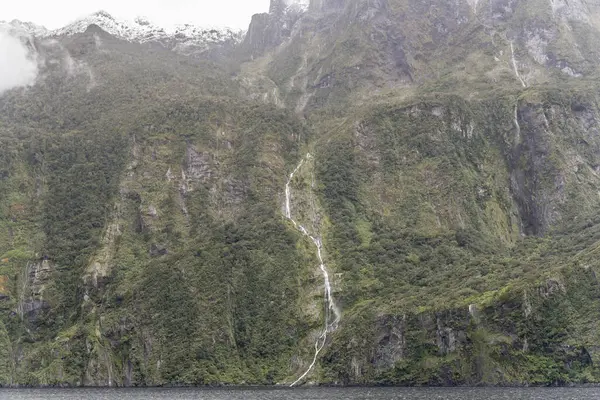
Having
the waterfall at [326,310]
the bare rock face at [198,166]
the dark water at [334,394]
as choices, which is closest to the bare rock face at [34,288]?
the dark water at [334,394]

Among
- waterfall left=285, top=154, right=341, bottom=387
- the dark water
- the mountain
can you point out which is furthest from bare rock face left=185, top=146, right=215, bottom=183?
the dark water

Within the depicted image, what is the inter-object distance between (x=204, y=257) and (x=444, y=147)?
70166 millimetres

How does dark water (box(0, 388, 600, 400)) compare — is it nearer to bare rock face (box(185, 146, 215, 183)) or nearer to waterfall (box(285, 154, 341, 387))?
waterfall (box(285, 154, 341, 387))

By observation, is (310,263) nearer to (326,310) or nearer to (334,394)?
(326,310)

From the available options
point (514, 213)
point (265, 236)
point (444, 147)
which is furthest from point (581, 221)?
point (265, 236)

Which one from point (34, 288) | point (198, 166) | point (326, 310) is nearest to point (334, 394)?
point (326, 310)

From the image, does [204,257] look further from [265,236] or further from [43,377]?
[43,377]

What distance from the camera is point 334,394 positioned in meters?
114

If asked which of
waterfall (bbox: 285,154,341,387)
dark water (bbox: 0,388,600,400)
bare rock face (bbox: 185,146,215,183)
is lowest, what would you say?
dark water (bbox: 0,388,600,400)

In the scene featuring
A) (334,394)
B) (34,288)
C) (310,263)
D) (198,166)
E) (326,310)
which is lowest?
(334,394)

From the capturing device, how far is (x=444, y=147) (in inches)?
7702

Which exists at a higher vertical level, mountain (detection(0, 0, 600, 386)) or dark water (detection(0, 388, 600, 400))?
mountain (detection(0, 0, 600, 386))

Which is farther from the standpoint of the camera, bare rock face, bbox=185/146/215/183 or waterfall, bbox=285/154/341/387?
bare rock face, bbox=185/146/215/183

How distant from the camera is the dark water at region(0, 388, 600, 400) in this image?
10081cm
